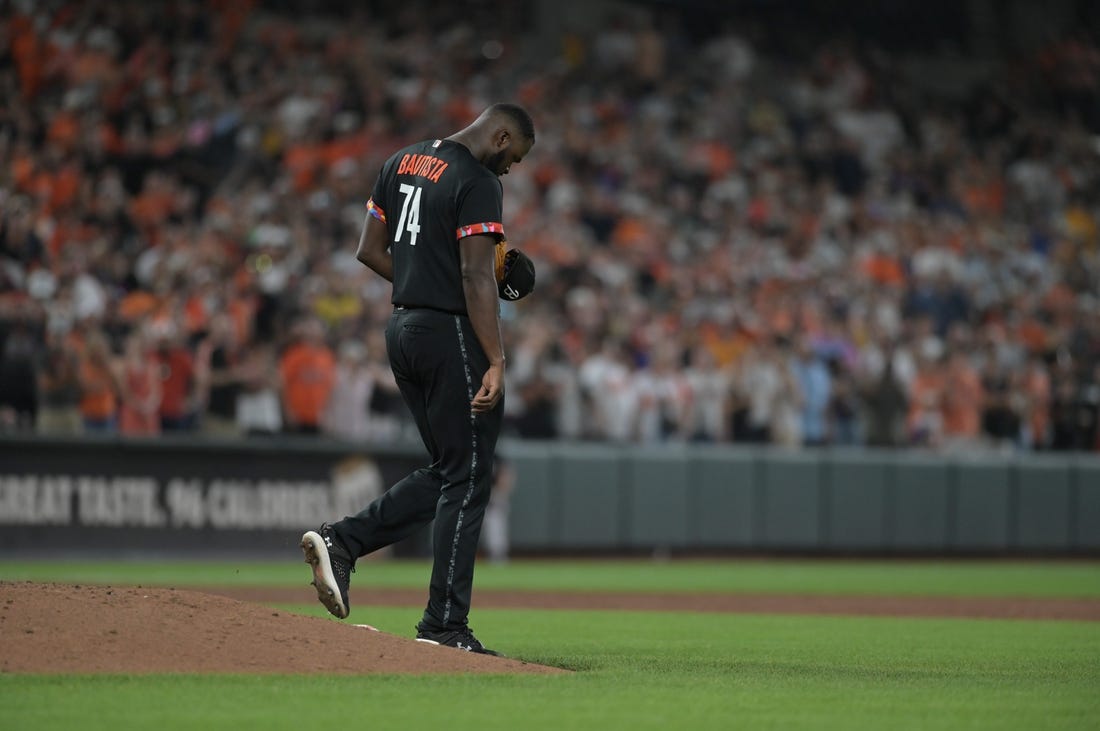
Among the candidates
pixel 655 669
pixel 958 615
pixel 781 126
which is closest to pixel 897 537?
pixel 781 126

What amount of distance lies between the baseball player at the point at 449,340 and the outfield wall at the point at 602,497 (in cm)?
952

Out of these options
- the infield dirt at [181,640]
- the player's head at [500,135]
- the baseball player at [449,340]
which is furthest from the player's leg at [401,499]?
the player's head at [500,135]

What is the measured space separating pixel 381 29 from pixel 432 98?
7.28 feet

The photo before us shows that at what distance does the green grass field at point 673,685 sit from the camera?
546 cm

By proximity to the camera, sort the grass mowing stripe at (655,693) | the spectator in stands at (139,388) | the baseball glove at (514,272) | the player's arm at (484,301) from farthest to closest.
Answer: the spectator in stands at (139,388), the baseball glove at (514,272), the player's arm at (484,301), the grass mowing stripe at (655,693)

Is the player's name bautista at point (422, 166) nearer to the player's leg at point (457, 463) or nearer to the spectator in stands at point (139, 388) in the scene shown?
the player's leg at point (457, 463)

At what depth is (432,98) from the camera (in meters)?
22.2

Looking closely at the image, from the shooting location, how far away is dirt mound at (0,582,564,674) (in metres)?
6.41

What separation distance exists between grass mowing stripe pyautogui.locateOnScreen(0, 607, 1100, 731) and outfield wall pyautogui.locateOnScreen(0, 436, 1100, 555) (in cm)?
846

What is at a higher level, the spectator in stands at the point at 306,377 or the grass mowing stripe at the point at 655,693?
the spectator in stands at the point at 306,377

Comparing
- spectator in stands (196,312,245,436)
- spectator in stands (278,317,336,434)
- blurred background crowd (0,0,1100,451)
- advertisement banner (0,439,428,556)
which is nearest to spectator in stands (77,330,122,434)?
blurred background crowd (0,0,1100,451)

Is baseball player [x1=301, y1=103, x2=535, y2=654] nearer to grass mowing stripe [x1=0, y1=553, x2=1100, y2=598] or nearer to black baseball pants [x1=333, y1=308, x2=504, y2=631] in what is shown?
black baseball pants [x1=333, y1=308, x2=504, y2=631]

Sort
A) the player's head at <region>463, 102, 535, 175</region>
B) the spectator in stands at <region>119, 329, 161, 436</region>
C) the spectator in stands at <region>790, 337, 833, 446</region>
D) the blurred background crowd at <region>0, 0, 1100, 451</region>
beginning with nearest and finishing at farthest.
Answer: the player's head at <region>463, 102, 535, 175</region> → the spectator in stands at <region>119, 329, 161, 436</region> → the blurred background crowd at <region>0, 0, 1100, 451</region> → the spectator in stands at <region>790, 337, 833, 446</region>

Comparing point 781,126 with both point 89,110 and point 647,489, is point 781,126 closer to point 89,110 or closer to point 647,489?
point 647,489
